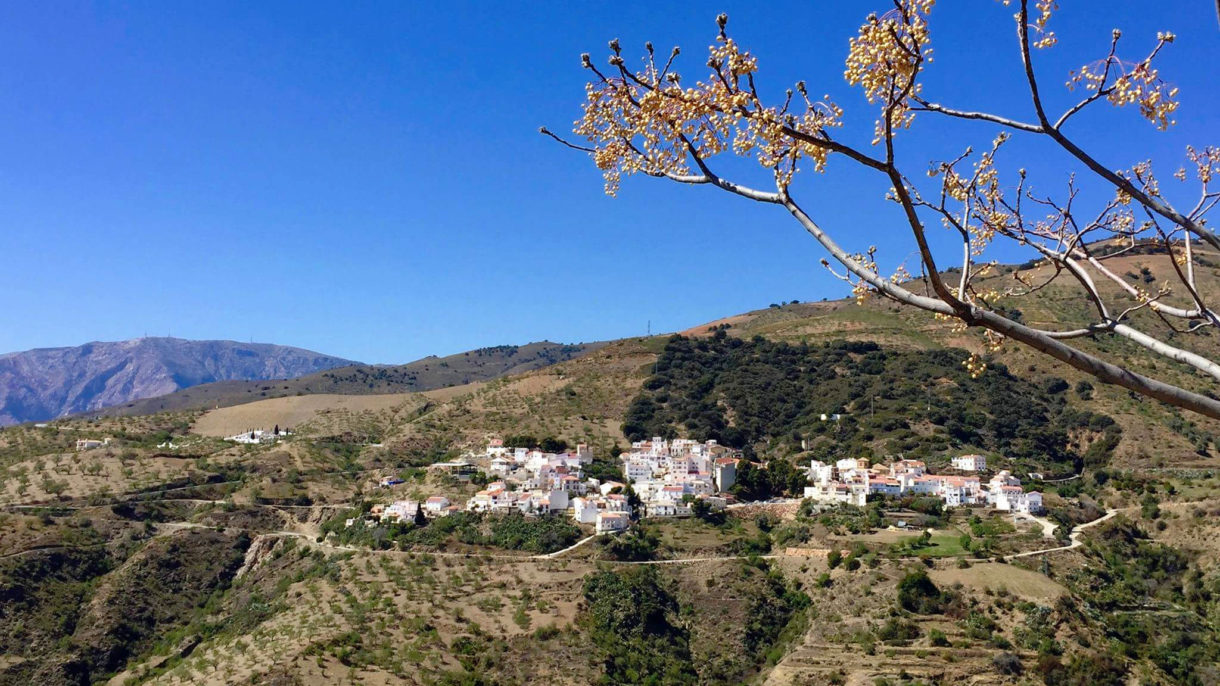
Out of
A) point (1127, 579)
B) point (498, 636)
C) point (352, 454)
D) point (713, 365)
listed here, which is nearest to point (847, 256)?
point (498, 636)

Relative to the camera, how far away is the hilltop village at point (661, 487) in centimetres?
4572

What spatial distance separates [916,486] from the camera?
4756cm

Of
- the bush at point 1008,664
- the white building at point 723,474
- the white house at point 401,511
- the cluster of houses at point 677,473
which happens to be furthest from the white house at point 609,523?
the bush at point 1008,664

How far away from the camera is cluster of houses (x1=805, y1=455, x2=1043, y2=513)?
144 ft

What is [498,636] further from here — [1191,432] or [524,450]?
[1191,432]

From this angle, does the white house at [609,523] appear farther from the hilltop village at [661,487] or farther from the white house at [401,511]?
the white house at [401,511]

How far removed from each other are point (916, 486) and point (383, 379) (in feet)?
402

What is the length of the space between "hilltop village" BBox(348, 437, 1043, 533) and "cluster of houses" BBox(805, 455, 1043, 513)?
0.05 meters

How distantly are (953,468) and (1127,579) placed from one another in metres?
16.3

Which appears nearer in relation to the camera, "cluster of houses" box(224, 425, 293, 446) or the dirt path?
the dirt path

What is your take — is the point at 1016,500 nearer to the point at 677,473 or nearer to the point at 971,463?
the point at 971,463

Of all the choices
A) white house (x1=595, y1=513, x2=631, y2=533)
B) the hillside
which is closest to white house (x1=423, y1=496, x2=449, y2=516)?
the hillside

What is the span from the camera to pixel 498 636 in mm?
32156

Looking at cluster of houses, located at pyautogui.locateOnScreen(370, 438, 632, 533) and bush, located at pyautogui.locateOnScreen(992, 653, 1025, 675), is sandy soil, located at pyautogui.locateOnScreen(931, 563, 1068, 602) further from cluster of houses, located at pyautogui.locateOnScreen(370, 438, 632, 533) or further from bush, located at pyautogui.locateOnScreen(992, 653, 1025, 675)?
cluster of houses, located at pyautogui.locateOnScreen(370, 438, 632, 533)
